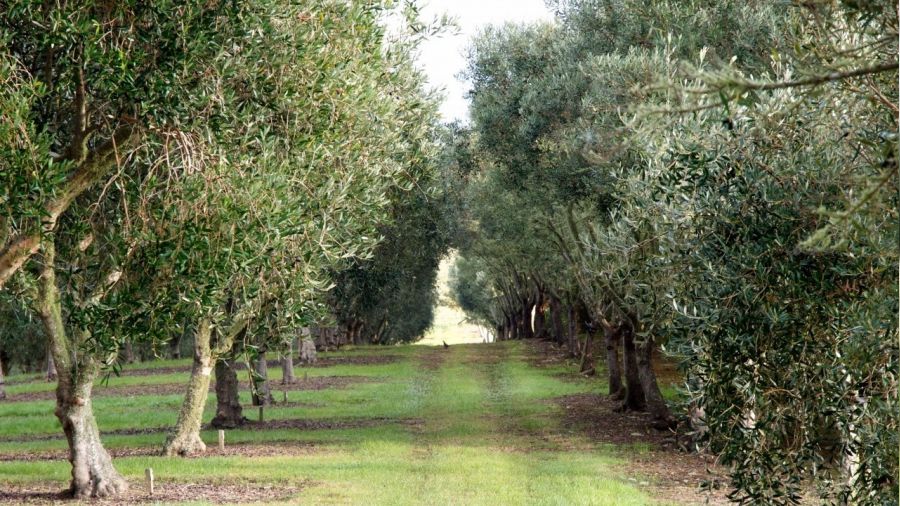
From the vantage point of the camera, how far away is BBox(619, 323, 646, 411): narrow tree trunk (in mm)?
32250

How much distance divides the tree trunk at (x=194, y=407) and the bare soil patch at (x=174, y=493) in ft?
13.2

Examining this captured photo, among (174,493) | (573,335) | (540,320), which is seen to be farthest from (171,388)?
(540,320)

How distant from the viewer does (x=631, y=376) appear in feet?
107

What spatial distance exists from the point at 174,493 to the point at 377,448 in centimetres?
698

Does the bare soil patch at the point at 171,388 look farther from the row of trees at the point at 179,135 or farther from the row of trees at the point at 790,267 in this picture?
the row of trees at the point at 790,267

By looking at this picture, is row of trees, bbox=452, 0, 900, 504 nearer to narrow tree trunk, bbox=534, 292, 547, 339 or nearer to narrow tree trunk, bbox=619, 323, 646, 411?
narrow tree trunk, bbox=619, 323, 646, 411

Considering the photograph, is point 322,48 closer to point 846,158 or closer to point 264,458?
point 846,158

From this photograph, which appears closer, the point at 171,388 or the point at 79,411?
the point at 79,411

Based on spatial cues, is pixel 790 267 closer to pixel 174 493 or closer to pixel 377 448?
pixel 174 493

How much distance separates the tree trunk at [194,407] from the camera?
81.4 ft

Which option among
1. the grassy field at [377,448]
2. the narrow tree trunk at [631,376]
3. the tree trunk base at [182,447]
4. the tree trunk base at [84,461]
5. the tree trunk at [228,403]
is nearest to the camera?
the tree trunk base at [84,461]

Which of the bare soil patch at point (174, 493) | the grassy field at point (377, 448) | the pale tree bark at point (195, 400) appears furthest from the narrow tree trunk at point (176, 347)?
the bare soil patch at point (174, 493)

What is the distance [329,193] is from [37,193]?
17.1ft

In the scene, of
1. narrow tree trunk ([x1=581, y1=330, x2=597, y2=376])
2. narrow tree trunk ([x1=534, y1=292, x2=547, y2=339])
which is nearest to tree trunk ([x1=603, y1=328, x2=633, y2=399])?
narrow tree trunk ([x1=581, y1=330, x2=597, y2=376])
